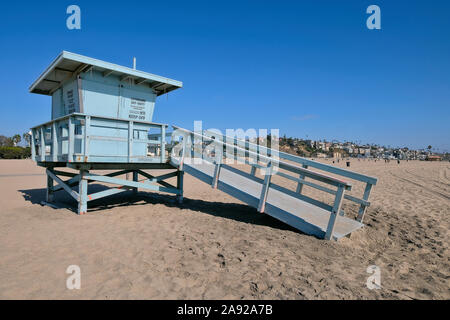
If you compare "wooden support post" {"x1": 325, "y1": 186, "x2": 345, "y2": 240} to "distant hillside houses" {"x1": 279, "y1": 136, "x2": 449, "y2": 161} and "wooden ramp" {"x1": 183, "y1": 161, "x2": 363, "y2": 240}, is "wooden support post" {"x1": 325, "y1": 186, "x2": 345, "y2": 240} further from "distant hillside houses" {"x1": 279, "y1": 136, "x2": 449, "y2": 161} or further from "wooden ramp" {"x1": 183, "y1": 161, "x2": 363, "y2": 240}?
"distant hillside houses" {"x1": 279, "y1": 136, "x2": 449, "y2": 161}

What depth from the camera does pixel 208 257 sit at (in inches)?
162

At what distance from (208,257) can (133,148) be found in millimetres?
4901

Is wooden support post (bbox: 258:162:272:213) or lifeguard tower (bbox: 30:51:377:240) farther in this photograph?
lifeguard tower (bbox: 30:51:377:240)

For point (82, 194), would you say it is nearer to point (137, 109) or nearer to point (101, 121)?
point (101, 121)

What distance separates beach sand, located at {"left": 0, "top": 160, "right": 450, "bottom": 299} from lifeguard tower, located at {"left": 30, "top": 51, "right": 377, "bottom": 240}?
1.94ft

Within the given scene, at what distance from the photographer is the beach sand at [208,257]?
3.22 m

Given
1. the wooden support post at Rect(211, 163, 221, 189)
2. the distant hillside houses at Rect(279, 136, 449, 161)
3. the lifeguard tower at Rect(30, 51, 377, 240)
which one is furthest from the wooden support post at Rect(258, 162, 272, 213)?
the distant hillside houses at Rect(279, 136, 449, 161)

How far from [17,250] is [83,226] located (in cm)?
144

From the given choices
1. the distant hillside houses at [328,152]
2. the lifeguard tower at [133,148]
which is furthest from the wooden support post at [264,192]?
the distant hillside houses at [328,152]

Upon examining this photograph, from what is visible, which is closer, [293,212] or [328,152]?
[293,212]

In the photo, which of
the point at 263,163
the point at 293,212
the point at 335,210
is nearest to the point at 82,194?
the point at 263,163

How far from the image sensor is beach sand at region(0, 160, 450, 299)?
10.6ft
